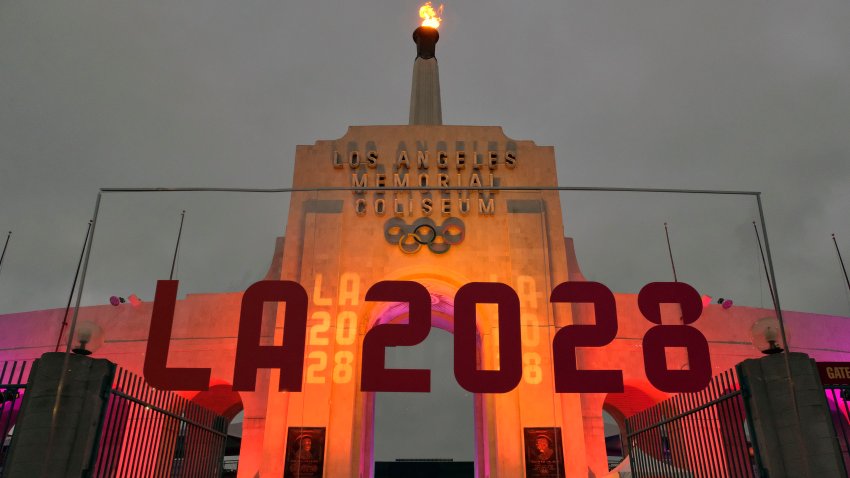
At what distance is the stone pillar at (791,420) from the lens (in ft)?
33.5

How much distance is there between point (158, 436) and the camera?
45.0 feet

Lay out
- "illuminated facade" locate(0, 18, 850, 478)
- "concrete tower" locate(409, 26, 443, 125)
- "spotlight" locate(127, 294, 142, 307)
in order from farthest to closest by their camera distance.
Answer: "concrete tower" locate(409, 26, 443, 125)
"spotlight" locate(127, 294, 142, 307)
"illuminated facade" locate(0, 18, 850, 478)

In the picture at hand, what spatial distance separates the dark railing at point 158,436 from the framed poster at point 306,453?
4.97 metres

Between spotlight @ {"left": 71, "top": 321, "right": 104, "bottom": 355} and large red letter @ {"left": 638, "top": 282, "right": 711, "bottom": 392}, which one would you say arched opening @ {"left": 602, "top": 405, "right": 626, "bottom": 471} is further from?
spotlight @ {"left": 71, "top": 321, "right": 104, "bottom": 355}

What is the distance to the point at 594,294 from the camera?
1770 cm

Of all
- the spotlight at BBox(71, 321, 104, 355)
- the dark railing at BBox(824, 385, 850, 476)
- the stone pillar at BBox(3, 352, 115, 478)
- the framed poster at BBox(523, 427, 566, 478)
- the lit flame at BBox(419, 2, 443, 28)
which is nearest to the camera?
the dark railing at BBox(824, 385, 850, 476)

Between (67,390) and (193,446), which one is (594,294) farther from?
(67,390)

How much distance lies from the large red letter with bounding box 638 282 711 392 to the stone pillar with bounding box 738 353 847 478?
509cm

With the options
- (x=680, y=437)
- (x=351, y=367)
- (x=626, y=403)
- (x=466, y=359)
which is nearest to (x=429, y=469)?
(x=626, y=403)

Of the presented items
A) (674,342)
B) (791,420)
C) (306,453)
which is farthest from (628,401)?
(791,420)

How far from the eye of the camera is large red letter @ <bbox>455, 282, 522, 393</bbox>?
16578 mm

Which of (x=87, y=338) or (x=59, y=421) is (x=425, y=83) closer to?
(x=87, y=338)

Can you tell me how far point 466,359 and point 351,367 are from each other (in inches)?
302

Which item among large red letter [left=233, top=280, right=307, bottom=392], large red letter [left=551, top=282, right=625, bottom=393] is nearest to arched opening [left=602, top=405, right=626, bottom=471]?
large red letter [left=551, top=282, right=625, bottom=393]
